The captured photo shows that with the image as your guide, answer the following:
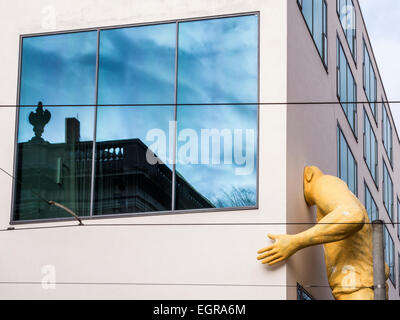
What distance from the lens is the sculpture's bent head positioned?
71.5ft

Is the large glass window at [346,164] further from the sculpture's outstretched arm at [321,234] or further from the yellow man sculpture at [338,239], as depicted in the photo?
the sculpture's outstretched arm at [321,234]

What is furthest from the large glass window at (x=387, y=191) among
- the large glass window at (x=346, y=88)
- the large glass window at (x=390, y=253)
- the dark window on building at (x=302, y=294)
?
the dark window on building at (x=302, y=294)

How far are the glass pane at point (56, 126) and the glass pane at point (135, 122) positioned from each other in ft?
1.22

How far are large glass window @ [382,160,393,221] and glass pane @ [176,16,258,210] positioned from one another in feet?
75.7

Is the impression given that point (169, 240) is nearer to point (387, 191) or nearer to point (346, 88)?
point (346, 88)

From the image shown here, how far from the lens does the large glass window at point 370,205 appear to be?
3540 cm

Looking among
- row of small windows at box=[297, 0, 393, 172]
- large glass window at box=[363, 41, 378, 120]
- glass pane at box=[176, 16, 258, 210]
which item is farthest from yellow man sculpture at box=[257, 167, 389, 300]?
large glass window at box=[363, 41, 378, 120]

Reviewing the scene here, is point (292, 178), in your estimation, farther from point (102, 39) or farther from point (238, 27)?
point (102, 39)

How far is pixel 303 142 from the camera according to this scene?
73.4 ft

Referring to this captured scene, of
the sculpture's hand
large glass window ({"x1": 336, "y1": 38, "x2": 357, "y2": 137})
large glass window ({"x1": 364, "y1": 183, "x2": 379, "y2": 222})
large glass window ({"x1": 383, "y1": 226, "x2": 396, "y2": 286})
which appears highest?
large glass window ({"x1": 336, "y1": 38, "x2": 357, "y2": 137})

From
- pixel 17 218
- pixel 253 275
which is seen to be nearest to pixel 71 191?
pixel 17 218

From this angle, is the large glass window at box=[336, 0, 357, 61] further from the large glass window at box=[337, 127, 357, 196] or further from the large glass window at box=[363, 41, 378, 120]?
the large glass window at box=[337, 127, 357, 196]
